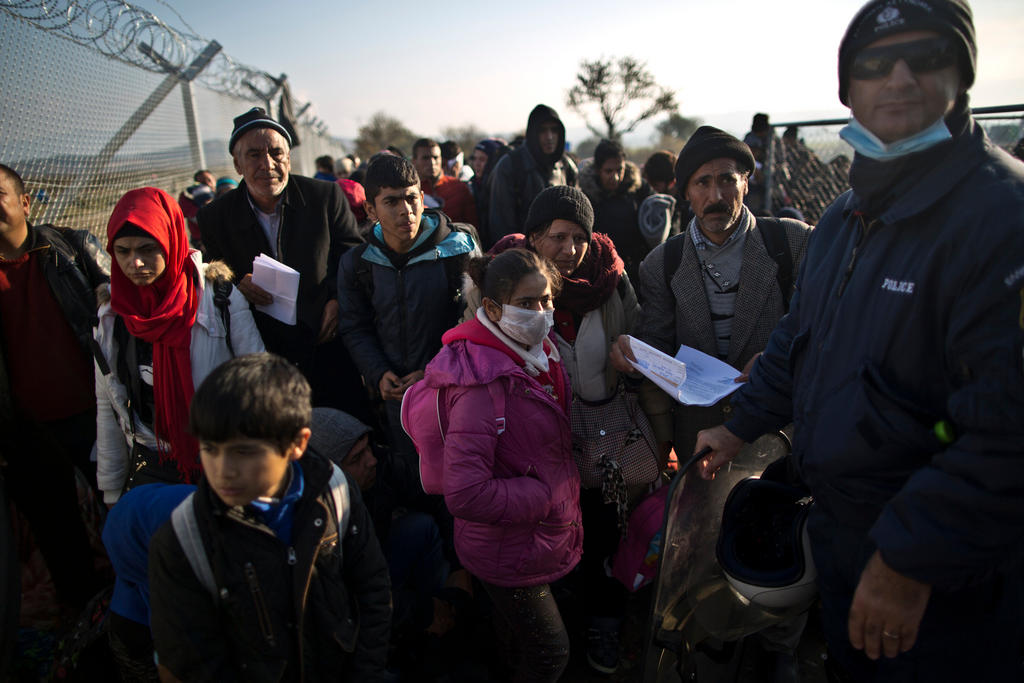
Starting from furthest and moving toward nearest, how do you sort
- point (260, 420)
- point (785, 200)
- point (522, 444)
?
point (785, 200) → point (522, 444) → point (260, 420)

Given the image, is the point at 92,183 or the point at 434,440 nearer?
the point at 434,440

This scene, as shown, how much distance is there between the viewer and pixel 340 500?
68.4 inches

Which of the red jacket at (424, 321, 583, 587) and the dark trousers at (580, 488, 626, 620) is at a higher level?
the red jacket at (424, 321, 583, 587)

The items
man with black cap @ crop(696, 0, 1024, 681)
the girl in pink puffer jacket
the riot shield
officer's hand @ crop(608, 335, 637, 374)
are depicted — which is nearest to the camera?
man with black cap @ crop(696, 0, 1024, 681)

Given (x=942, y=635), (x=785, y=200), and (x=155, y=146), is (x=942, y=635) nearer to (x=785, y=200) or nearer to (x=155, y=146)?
(x=785, y=200)

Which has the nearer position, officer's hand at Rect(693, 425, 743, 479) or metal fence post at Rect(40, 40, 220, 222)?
officer's hand at Rect(693, 425, 743, 479)

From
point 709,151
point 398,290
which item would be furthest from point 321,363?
point 709,151

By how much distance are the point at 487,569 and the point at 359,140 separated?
107 feet

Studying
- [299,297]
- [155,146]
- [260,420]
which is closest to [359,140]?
[155,146]

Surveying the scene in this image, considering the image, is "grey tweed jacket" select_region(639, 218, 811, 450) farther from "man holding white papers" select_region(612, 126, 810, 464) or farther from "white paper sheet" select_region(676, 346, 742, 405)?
"white paper sheet" select_region(676, 346, 742, 405)

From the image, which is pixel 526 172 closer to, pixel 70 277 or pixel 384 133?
pixel 70 277

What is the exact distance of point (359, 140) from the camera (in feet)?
102

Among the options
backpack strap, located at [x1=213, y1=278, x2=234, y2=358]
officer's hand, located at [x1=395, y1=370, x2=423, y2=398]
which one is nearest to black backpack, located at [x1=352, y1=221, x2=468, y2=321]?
officer's hand, located at [x1=395, y1=370, x2=423, y2=398]

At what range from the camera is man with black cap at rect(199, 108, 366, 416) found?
3.20 m
